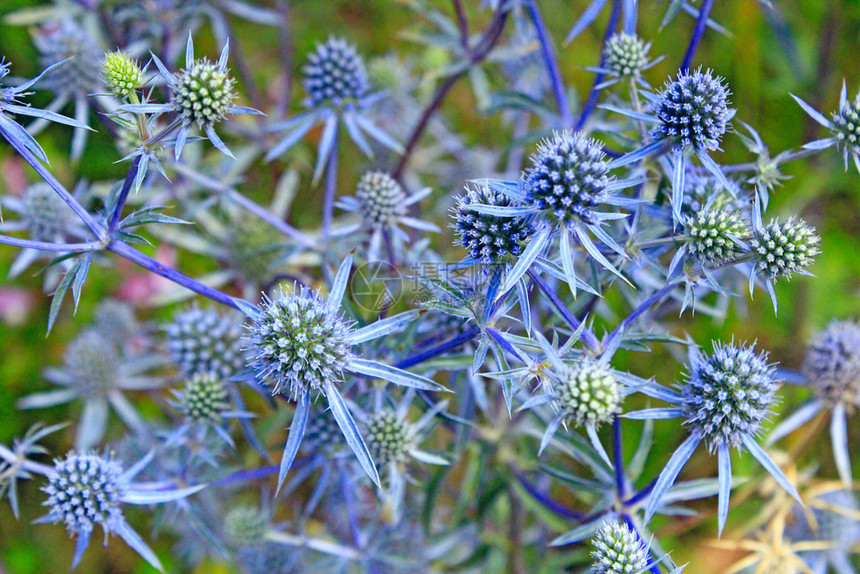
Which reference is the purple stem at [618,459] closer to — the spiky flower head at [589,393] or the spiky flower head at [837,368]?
the spiky flower head at [589,393]

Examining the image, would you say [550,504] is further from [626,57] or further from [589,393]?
[626,57]

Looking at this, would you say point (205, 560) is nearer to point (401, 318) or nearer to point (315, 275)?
point (315, 275)

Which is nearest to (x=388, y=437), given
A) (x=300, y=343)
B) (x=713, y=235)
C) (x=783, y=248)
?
(x=300, y=343)

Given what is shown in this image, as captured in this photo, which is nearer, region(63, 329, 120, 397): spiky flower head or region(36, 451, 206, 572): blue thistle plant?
region(36, 451, 206, 572): blue thistle plant

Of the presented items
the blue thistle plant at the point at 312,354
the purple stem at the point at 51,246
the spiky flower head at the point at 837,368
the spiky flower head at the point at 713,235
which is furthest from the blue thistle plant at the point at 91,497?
the spiky flower head at the point at 837,368

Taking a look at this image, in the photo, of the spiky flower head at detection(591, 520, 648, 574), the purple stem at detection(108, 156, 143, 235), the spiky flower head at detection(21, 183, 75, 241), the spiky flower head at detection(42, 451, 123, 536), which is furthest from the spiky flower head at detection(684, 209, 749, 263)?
the spiky flower head at detection(21, 183, 75, 241)

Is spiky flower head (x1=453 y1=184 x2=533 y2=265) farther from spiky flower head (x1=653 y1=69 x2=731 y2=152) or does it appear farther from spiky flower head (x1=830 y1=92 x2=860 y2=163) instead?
spiky flower head (x1=830 y1=92 x2=860 y2=163)

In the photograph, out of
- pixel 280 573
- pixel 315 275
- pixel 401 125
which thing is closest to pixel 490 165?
pixel 401 125

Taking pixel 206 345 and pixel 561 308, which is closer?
pixel 561 308
